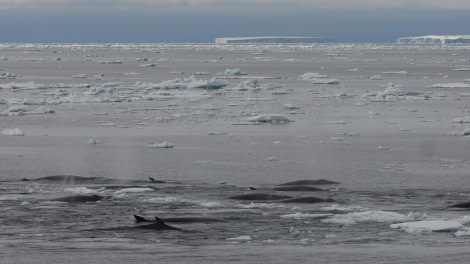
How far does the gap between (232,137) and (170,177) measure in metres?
5.78

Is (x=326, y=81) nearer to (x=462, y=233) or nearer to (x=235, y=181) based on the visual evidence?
(x=235, y=181)

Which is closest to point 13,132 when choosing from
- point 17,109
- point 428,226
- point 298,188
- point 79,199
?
point 17,109

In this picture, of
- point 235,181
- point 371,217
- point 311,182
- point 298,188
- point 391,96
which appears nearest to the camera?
point 371,217

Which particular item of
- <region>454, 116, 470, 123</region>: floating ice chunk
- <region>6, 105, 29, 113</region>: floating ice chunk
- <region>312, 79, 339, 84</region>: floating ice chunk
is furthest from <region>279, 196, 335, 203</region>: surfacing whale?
<region>312, 79, 339, 84</region>: floating ice chunk

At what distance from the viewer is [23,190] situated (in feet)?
42.8

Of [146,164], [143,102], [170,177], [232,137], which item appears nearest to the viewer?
[170,177]

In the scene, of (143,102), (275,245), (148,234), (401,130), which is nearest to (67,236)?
(148,234)

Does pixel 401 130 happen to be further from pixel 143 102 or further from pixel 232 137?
pixel 143 102

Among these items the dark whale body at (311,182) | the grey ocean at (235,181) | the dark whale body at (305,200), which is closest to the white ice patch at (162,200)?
the grey ocean at (235,181)

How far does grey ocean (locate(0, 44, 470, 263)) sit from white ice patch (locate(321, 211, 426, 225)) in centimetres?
2

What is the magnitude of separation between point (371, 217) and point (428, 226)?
721 mm

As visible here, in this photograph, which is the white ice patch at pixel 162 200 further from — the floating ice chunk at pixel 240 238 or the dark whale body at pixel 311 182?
the floating ice chunk at pixel 240 238

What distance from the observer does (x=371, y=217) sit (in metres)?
10.7

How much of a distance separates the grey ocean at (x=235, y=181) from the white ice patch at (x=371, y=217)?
0.07ft
